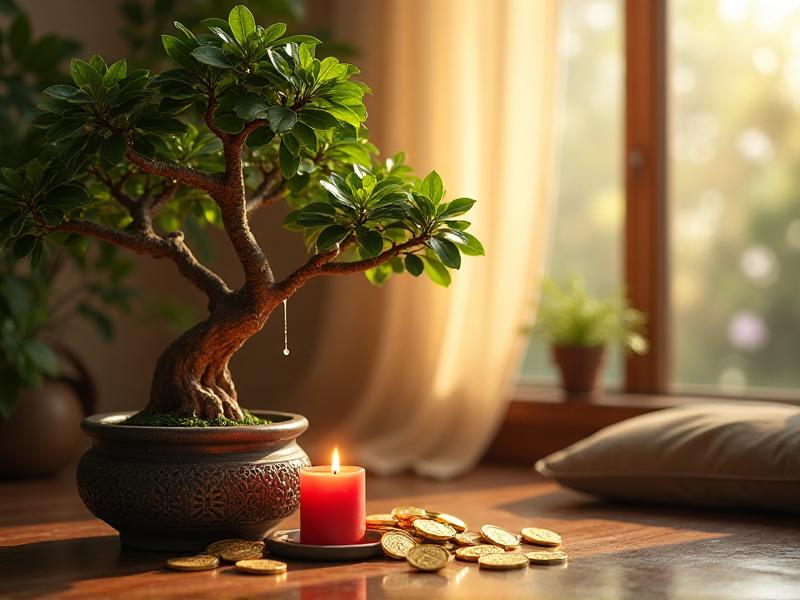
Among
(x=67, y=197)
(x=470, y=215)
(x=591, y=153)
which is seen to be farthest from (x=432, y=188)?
(x=591, y=153)

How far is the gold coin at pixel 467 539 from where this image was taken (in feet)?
5.02

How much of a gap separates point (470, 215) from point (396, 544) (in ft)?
4.42

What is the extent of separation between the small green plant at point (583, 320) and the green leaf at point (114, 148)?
60.2 inches

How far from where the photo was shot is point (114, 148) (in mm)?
1317

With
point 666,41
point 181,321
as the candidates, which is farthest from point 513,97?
point 181,321

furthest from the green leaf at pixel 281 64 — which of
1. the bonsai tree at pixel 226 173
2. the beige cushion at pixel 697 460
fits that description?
the beige cushion at pixel 697 460

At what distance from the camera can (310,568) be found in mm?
1407

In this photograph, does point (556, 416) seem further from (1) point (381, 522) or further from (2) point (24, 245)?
(2) point (24, 245)

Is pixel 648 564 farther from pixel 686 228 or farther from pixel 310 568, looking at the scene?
pixel 686 228

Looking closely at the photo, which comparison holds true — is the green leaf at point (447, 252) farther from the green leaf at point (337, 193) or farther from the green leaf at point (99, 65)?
the green leaf at point (99, 65)

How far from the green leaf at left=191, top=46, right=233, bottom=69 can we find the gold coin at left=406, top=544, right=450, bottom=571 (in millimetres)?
655

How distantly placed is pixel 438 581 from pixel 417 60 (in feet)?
5.87

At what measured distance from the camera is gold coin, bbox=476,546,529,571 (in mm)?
1410

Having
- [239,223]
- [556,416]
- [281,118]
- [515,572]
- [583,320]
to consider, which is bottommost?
A: [515,572]
